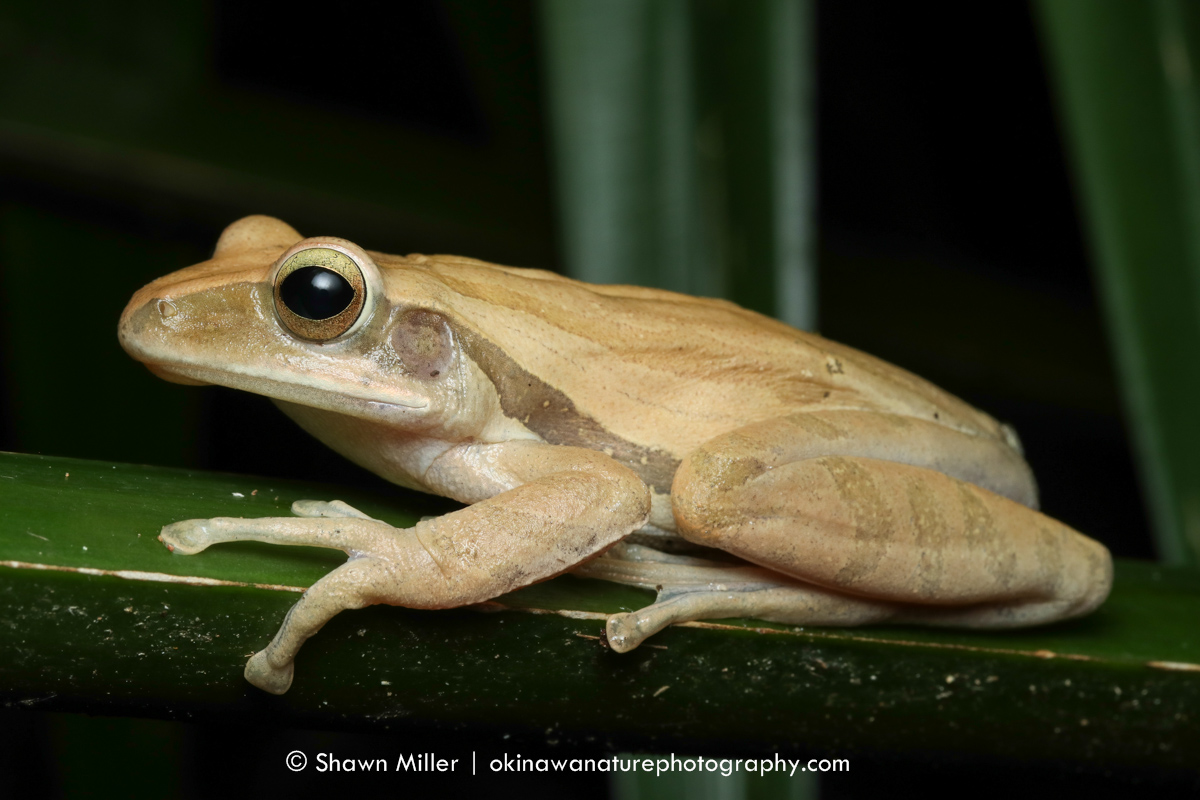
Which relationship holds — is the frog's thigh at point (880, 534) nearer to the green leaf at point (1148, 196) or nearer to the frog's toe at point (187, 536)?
the green leaf at point (1148, 196)

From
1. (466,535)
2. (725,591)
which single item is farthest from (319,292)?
(725,591)

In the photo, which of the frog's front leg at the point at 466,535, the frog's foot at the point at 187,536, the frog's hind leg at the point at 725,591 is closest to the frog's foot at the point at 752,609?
the frog's hind leg at the point at 725,591

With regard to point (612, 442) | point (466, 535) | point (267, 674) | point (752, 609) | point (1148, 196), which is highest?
point (1148, 196)

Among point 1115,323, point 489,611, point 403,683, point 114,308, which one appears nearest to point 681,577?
point 489,611

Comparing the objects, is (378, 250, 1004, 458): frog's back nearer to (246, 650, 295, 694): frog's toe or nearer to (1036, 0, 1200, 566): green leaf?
(1036, 0, 1200, 566): green leaf

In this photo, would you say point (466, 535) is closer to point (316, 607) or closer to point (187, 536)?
point (316, 607)

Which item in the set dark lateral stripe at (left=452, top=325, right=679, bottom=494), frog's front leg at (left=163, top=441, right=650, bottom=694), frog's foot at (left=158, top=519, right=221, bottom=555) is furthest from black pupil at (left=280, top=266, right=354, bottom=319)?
frog's foot at (left=158, top=519, right=221, bottom=555)
